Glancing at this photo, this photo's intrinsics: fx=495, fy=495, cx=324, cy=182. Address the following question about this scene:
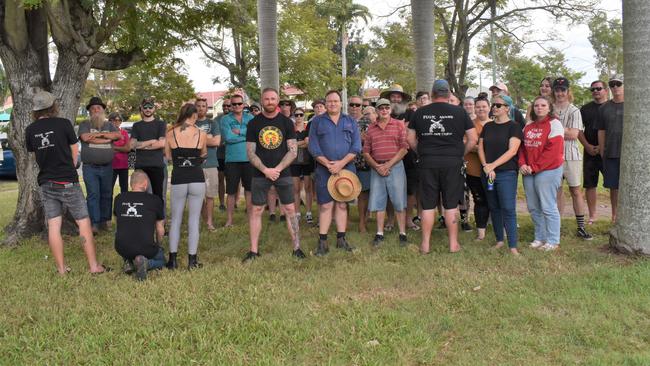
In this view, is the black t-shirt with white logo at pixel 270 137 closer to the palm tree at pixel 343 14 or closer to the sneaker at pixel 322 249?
the sneaker at pixel 322 249

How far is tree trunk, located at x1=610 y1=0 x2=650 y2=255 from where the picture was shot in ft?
16.6

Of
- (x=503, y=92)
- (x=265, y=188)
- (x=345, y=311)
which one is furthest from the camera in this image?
(x=503, y=92)

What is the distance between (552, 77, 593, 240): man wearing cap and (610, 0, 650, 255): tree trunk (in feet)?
3.20

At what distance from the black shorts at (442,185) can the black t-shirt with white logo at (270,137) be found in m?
1.69

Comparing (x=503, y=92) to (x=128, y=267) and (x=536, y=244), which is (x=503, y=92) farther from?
(x=128, y=267)

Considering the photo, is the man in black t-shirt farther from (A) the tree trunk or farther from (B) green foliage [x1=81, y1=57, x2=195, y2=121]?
(B) green foliage [x1=81, y1=57, x2=195, y2=121]

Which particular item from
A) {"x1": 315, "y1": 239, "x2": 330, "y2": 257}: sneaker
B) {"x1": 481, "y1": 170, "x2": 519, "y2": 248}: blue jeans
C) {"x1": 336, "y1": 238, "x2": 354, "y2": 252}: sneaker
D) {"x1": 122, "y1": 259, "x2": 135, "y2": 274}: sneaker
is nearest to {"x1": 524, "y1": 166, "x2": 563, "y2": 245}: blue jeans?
{"x1": 481, "y1": 170, "x2": 519, "y2": 248}: blue jeans

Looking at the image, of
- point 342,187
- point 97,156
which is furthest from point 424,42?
point 97,156

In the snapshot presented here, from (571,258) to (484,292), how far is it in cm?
151

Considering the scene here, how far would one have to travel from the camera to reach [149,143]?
21.5 feet

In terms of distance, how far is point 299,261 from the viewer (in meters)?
5.59

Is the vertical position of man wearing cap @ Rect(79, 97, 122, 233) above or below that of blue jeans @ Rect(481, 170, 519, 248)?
above

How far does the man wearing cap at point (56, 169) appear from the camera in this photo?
17.3 ft

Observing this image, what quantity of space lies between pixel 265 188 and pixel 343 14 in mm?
29636
